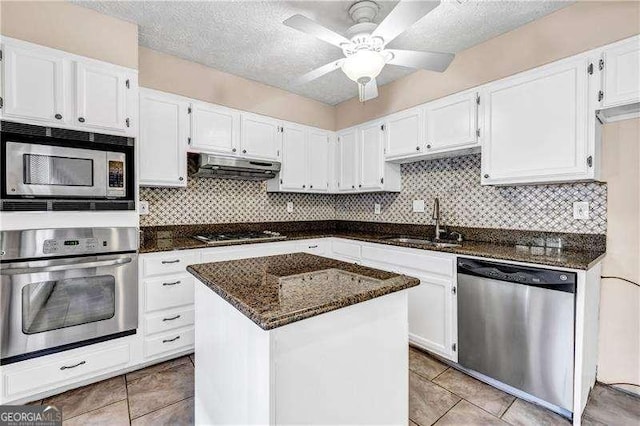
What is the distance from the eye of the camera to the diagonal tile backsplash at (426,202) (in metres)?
2.29

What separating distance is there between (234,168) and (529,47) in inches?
105

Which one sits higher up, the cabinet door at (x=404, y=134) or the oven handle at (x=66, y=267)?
the cabinet door at (x=404, y=134)

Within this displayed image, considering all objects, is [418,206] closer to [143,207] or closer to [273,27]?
[273,27]

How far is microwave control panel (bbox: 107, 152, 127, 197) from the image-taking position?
7.00 ft

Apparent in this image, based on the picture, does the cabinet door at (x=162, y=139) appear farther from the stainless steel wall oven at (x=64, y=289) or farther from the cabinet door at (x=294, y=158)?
the cabinet door at (x=294, y=158)

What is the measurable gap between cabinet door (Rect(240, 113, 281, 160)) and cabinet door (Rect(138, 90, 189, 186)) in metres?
0.60

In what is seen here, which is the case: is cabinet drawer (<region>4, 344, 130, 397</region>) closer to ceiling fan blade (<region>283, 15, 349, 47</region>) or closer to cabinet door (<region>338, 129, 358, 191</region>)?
ceiling fan blade (<region>283, 15, 349, 47</region>)

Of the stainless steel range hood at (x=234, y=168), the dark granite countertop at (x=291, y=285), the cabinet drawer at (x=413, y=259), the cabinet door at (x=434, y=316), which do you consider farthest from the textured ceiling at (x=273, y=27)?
the cabinet door at (x=434, y=316)

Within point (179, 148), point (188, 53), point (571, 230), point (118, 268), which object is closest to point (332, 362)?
point (118, 268)

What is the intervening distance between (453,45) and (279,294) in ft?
8.39

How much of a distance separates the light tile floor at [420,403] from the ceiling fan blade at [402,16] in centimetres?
217

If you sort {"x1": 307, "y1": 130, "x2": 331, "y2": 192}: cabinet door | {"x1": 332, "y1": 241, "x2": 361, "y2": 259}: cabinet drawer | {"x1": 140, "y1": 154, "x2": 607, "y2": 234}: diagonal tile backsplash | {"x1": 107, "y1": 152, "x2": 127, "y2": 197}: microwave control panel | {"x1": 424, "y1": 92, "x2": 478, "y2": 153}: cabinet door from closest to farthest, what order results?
{"x1": 107, "y1": 152, "x2": 127, "y2": 197}: microwave control panel < {"x1": 140, "y1": 154, "x2": 607, "y2": 234}: diagonal tile backsplash < {"x1": 424, "y1": 92, "x2": 478, "y2": 153}: cabinet door < {"x1": 332, "y1": 241, "x2": 361, "y2": 259}: cabinet drawer < {"x1": 307, "y1": 130, "x2": 331, "y2": 192}: cabinet door

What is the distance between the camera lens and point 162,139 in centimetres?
265

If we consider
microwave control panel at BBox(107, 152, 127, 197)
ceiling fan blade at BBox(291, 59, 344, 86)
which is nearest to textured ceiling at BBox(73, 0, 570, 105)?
ceiling fan blade at BBox(291, 59, 344, 86)
